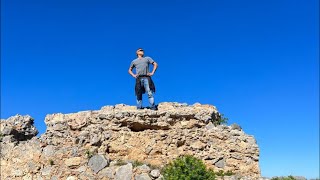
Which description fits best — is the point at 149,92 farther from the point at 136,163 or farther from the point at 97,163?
the point at 97,163

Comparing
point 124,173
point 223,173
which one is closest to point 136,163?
point 124,173

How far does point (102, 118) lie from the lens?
10492 mm

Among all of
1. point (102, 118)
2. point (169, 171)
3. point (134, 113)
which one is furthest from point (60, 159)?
point (169, 171)

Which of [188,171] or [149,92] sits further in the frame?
[149,92]

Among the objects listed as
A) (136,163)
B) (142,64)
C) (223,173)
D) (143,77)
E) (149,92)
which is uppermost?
(142,64)

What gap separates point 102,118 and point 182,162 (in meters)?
3.02

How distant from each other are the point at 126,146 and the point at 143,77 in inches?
91.4

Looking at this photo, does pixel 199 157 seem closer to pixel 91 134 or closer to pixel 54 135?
pixel 91 134

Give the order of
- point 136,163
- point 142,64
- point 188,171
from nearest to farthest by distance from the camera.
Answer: point 188,171
point 136,163
point 142,64

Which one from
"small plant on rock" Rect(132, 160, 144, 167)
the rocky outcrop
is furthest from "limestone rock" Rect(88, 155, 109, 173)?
"small plant on rock" Rect(132, 160, 144, 167)

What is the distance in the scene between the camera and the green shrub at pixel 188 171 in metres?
8.29

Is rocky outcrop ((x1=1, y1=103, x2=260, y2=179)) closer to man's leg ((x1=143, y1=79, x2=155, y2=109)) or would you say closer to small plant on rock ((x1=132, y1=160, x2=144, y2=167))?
small plant on rock ((x1=132, y1=160, x2=144, y2=167))

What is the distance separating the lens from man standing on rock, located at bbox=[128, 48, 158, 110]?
11.3 m

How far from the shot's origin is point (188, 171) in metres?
8.37
